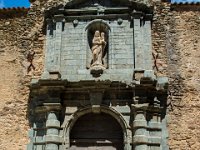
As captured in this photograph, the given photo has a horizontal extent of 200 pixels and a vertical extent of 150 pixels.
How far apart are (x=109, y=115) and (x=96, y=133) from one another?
20.8 inches

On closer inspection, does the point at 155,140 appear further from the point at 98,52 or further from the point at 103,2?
the point at 103,2

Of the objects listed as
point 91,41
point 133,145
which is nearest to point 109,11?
point 91,41

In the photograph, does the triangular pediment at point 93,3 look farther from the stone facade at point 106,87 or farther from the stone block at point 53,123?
the stone block at point 53,123

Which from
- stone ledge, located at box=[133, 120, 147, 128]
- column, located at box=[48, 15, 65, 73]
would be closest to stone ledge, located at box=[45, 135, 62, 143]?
column, located at box=[48, 15, 65, 73]

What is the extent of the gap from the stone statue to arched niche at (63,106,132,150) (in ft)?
3.88

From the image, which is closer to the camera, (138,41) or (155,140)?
(155,140)

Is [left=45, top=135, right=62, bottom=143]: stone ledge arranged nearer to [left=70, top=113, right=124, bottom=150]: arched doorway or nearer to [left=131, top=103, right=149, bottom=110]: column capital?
[left=70, top=113, right=124, bottom=150]: arched doorway

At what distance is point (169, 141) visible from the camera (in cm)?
977

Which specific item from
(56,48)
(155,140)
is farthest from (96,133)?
(56,48)

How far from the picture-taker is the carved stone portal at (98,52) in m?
10.3

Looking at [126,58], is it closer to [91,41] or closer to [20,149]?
[91,41]

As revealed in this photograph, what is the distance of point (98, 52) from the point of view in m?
10.7

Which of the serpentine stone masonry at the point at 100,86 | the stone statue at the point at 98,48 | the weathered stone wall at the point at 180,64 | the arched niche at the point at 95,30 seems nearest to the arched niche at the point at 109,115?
the serpentine stone masonry at the point at 100,86

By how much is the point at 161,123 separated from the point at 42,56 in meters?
3.53
